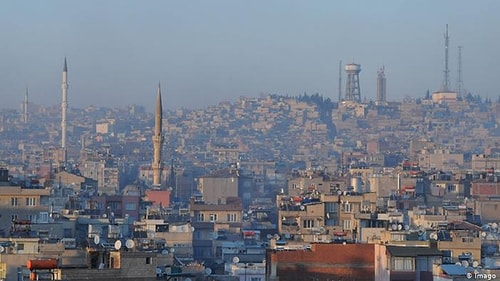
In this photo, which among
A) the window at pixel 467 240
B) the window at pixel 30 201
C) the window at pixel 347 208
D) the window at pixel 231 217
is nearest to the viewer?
the window at pixel 467 240

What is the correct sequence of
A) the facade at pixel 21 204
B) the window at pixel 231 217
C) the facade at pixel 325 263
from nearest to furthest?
the facade at pixel 325 263 → the facade at pixel 21 204 → the window at pixel 231 217

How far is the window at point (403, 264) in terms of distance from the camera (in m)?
36.7

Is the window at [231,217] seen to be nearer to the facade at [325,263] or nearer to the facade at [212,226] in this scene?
the facade at [212,226]

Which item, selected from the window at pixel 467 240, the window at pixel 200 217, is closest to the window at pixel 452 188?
the window at pixel 200 217

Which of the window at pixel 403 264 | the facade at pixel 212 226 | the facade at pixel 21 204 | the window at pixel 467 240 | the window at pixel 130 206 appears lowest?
the facade at pixel 212 226

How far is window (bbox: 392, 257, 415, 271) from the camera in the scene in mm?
36688

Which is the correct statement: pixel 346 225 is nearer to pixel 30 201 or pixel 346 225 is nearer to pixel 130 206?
pixel 30 201

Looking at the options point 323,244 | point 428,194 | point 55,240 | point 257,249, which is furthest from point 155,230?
point 428,194

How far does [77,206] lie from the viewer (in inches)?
2847

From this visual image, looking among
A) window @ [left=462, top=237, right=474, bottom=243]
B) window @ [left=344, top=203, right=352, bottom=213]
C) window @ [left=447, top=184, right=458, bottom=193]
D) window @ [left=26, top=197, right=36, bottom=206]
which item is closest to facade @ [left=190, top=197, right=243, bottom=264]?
window @ [left=344, top=203, right=352, bottom=213]

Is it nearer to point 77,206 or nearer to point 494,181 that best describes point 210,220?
point 77,206

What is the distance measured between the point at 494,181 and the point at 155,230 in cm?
3930

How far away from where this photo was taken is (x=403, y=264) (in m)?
36.8

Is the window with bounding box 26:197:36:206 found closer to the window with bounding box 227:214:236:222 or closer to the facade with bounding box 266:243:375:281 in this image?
the facade with bounding box 266:243:375:281
